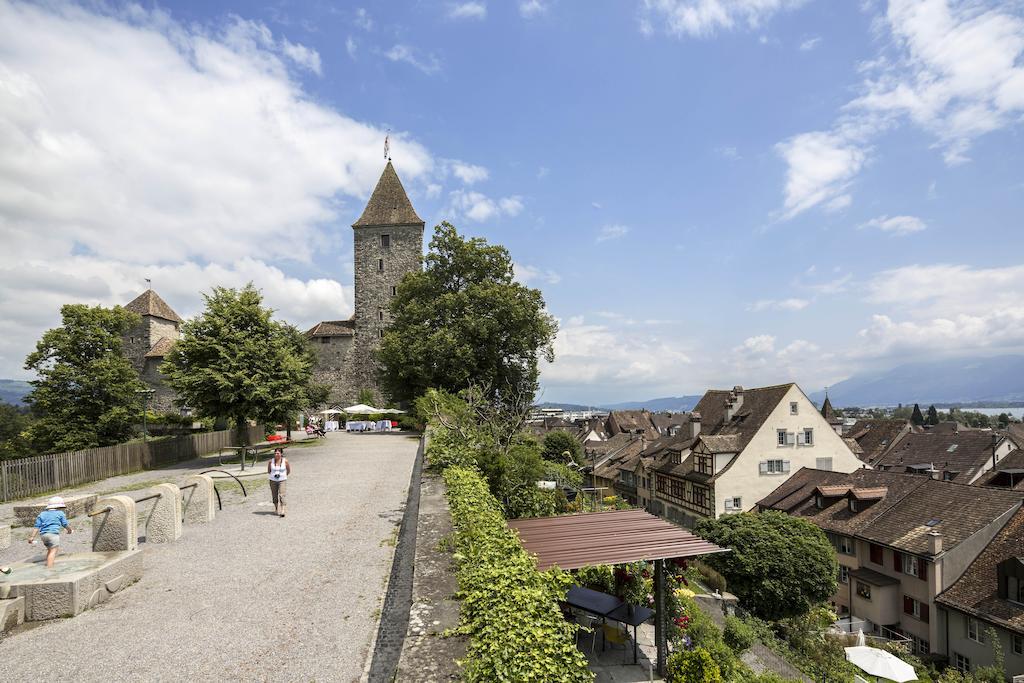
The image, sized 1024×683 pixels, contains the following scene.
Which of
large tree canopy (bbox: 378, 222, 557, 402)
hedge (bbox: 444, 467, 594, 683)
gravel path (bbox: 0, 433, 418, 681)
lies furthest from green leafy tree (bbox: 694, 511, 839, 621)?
hedge (bbox: 444, 467, 594, 683)

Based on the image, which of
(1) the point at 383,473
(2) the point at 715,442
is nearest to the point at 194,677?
(1) the point at 383,473

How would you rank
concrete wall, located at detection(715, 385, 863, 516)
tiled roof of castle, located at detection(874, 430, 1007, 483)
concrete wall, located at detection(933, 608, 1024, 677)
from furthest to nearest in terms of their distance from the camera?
tiled roof of castle, located at detection(874, 430, 1007, 483) < concrete wall, located at detection(715, 385, 863, 516) < concrete wall, located at detection(933, 608, 1024, 677)

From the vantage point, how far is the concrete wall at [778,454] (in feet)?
127

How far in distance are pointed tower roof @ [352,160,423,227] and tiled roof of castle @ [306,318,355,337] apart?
35.7ft

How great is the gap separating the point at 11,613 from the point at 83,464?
15.5 meters

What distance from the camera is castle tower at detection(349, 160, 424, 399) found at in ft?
182

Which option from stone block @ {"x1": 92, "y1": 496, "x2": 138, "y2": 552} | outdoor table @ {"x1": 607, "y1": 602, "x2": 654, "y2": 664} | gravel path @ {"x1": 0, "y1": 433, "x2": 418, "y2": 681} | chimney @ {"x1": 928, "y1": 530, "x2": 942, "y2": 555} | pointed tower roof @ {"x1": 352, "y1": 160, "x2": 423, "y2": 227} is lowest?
chimney @ {"x1": 928, "y1": 530, "x2": 942, "y2": 555}

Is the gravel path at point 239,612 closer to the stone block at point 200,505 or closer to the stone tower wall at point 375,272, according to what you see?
the stone block at point 200,505

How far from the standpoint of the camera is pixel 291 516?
1247cm

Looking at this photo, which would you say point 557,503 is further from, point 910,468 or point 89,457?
point 910,468

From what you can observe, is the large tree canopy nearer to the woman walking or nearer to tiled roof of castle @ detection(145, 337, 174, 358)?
the woman walking

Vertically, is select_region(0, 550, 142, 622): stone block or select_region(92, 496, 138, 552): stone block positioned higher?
select_region(92, 496, 138, 552): stone block

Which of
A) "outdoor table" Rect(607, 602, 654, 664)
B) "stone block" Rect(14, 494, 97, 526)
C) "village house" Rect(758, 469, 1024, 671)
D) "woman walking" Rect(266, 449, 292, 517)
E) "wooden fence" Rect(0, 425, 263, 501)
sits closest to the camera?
"outdoor table" Rect(607, 602, 654, 664)

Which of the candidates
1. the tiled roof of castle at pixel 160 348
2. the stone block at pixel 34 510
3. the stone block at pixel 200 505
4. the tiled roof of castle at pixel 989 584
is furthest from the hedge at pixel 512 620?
the tiled roof of castle at pixel 160 348
